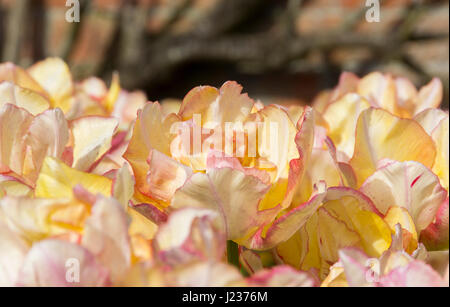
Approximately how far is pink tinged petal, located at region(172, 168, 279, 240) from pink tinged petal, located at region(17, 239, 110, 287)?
60 millimetres

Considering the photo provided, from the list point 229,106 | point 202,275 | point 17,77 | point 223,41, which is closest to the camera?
point 202,275

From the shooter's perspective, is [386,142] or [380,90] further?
[380,90]

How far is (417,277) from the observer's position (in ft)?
0.77

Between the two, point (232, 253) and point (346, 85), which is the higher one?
point (346, 85)

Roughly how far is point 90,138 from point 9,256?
0.12 metres

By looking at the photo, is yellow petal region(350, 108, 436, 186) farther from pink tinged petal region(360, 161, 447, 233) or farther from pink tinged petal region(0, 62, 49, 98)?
pink tinged petal region(0, 62, 49, 98)

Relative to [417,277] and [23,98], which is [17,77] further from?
[417,277]

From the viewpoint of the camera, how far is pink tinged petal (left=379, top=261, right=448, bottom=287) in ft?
0.77

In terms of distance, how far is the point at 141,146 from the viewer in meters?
0.30

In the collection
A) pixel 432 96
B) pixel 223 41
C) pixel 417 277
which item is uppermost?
pixel 223 41

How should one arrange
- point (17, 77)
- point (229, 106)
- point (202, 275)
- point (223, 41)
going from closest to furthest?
point (202, 275), point (229, 106), point (17, 77), point (223, 41)

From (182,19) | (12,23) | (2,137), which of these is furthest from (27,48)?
(2,137)

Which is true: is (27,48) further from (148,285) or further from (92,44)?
(148,285)

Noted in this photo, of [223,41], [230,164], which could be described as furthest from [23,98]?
[223,41]
